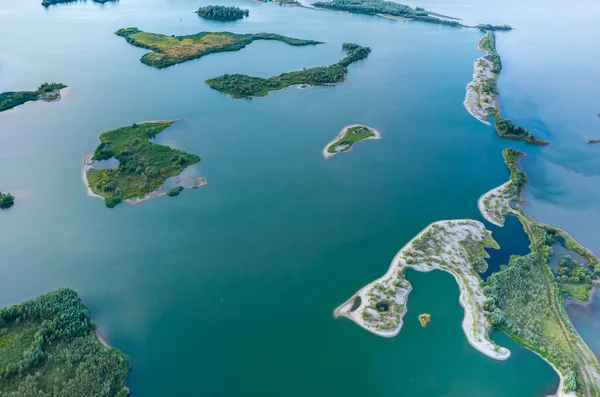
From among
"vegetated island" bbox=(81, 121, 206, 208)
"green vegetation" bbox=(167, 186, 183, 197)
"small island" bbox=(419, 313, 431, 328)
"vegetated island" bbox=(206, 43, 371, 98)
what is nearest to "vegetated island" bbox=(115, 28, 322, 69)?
"vegetated island" bbox=(206, 43, 371, 98)

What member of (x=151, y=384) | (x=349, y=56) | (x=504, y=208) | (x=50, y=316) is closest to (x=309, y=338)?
(x=151, y=384)

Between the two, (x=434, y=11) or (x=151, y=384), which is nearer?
(x=151, y=384)

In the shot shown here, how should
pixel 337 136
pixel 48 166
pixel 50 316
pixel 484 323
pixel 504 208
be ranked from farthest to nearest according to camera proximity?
pixel 337 136
pixel 48 166
pixel 504 208
pixel 484 323
pixel 50 316

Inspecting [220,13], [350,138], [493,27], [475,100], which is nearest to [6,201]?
[350,138]

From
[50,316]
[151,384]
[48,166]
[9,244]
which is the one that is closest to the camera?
[151,384]

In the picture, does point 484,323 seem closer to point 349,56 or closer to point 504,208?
point 504,208

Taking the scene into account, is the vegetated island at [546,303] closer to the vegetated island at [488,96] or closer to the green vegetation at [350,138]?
the vegetated island at [488,96]

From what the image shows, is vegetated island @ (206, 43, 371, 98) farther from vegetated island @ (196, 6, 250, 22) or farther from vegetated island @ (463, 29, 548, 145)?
vegetated island @ (196, 6, 250, 22)
